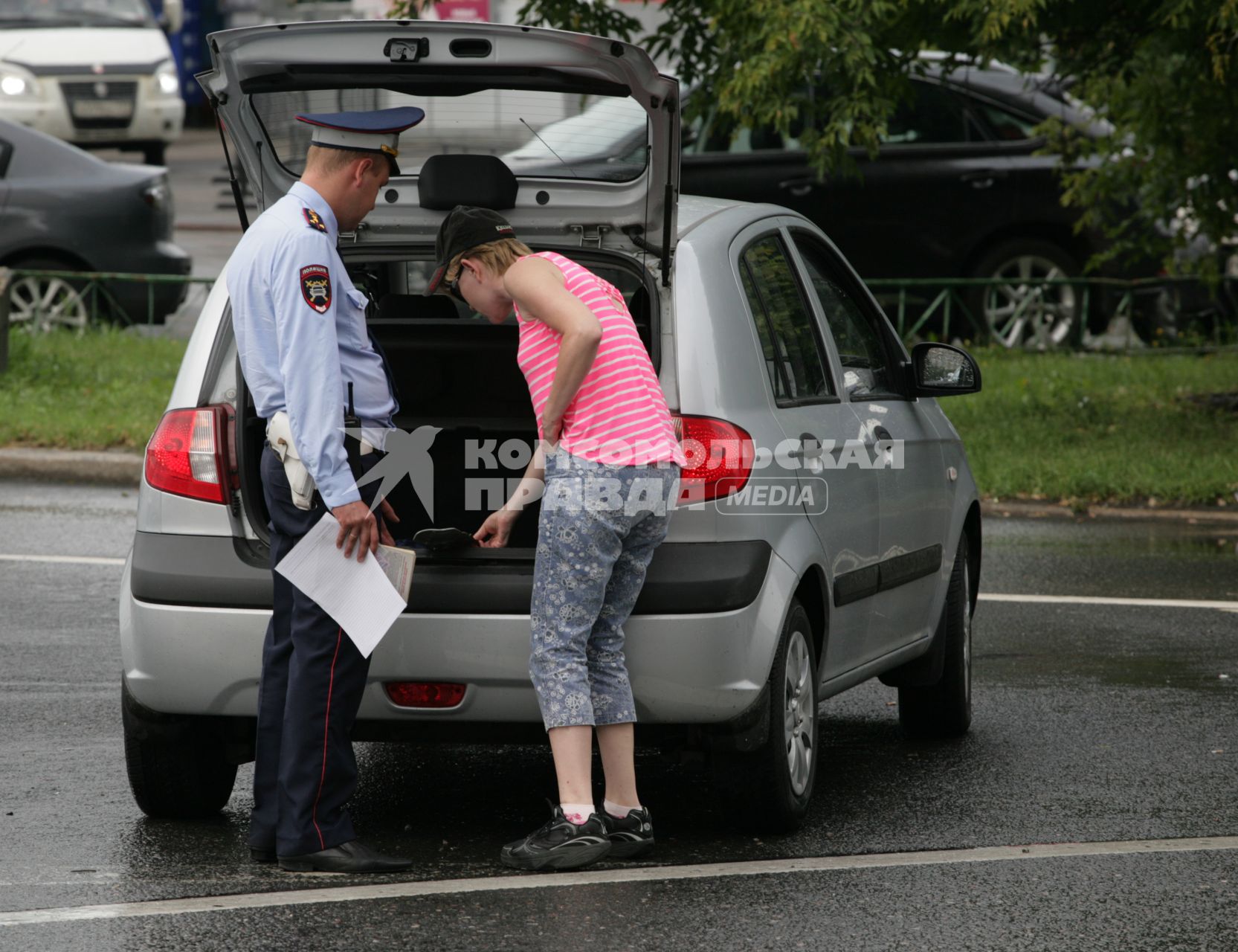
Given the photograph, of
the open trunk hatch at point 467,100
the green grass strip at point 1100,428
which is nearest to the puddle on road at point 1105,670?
the open trunk hatch at point 467,100

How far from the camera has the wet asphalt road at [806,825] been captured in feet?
14.2

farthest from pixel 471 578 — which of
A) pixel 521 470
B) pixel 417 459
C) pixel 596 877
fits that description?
pixel 521 470

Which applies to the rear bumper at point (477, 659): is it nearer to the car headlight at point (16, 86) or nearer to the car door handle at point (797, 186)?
the car door handle at point (797, 186)

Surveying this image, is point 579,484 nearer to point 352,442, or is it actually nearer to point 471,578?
point 471,578

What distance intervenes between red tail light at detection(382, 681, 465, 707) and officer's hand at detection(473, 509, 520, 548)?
1.16 feet

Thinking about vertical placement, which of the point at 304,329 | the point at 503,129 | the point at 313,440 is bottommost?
the point at 313,440

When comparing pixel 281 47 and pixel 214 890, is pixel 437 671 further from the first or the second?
pixel 281 47

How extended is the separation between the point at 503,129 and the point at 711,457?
1.51 metres

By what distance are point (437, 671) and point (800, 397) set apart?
1256mm

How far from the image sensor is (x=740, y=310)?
5066mm

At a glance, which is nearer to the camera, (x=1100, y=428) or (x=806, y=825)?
(x=806, y=825)

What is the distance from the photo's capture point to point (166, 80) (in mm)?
21922

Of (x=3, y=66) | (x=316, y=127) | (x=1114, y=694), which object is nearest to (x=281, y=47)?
(x=316, y=127)

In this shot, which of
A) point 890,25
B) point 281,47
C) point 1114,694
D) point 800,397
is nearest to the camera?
point 281,47
